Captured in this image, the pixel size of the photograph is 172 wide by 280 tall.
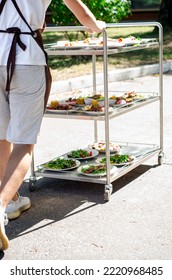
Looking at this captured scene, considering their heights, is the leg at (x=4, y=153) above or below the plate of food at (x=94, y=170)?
above

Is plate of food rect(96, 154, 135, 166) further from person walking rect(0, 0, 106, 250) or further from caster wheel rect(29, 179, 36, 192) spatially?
person walking rect(0, 0, 106, 250)

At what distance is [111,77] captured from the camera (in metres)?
11.1

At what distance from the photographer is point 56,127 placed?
7.67m

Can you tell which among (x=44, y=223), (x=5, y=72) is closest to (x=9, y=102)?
(x=5, y=72)

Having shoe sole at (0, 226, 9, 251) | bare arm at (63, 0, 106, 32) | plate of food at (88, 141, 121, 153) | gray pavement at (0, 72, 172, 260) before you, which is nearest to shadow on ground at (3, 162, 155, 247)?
gray pavement at (0, 72, 172, 260)

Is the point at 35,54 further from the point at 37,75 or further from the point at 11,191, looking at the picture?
the point at 11,191

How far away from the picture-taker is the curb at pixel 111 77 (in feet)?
32.6

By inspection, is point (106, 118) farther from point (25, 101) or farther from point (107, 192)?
point (25, 101)

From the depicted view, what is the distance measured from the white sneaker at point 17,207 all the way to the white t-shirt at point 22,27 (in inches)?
43.8

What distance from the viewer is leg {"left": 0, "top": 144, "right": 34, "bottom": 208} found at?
3840mm

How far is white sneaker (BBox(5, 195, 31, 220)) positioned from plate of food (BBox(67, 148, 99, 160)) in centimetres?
100

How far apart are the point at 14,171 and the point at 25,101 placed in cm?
43

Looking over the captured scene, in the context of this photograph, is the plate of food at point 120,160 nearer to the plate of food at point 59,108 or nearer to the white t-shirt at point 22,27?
the plate of food at point 59,108

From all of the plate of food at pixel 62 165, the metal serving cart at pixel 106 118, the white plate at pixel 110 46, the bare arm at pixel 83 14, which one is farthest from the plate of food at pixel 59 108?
the bare arm at pixel 83 14
